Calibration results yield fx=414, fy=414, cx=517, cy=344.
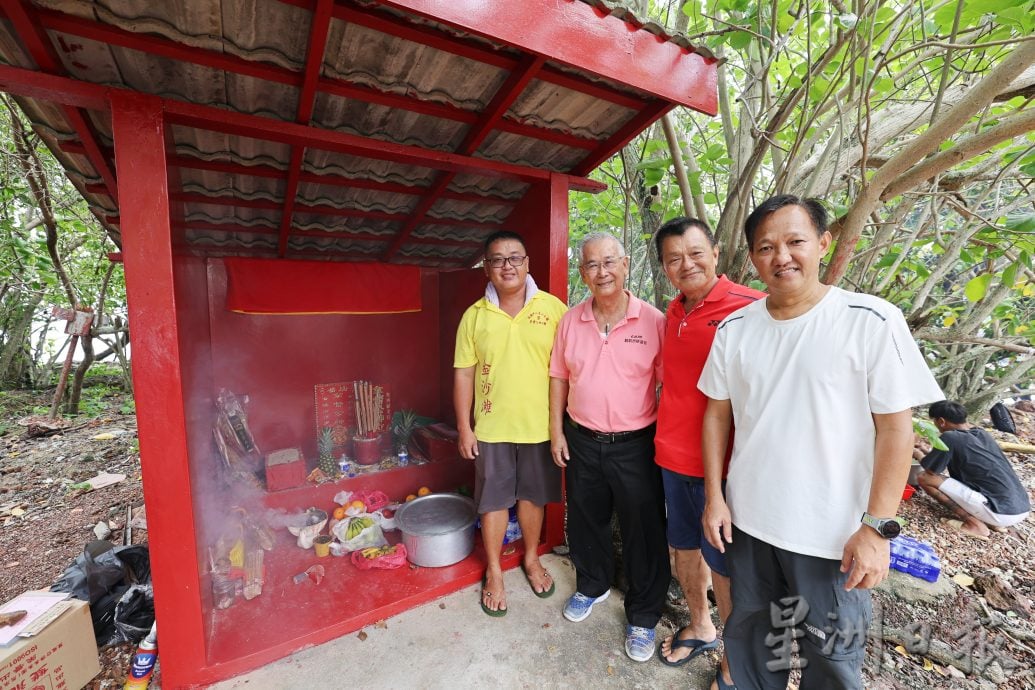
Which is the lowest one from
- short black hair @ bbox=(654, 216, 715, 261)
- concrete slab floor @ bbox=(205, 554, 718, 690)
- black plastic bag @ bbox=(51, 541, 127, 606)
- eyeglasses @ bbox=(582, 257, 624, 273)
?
concrete slab floor @ bbox=(205, 554, 718, 690)

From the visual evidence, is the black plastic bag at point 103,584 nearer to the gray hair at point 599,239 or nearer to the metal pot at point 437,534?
the metal pot at point 437,534

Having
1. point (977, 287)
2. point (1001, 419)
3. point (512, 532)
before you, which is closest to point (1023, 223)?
point (977, 287)

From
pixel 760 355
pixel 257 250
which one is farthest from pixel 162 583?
pixel 257 250

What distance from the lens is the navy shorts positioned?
204 centimetres

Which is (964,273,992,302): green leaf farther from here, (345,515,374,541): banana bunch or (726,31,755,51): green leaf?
(345,515,374,541): banana bunch

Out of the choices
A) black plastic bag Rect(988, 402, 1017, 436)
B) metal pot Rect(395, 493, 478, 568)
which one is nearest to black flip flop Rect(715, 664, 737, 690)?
metal pot Rect(395, 493, 478, 568)

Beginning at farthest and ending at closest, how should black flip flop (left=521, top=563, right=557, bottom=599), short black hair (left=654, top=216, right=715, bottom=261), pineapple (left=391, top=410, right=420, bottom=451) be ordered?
1. pineapple (left=391, top=410, right=420, bottom=451)
2. black flip flop (left=521, top=563, right=557, bottom=599)
3. short black hair (left=654, top=216, right=715, bottom=261)

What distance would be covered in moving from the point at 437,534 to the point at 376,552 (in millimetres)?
603

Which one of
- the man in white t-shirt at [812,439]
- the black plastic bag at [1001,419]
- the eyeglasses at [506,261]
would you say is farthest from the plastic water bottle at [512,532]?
the black plastic bag at [1001,419]

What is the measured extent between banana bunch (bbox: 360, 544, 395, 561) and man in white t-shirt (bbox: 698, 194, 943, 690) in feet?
Answer: 8.19

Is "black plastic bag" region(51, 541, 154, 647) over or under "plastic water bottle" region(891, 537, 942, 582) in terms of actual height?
over

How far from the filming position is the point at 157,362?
6.48 feet

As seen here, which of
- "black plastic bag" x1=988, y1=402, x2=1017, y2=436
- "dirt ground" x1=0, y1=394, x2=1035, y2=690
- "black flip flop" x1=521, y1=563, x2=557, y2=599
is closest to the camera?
"dirt ground" x1=0, y1=394, x2=1035, y2=690

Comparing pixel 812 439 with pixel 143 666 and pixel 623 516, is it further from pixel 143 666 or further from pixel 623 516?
pixel 143 666
